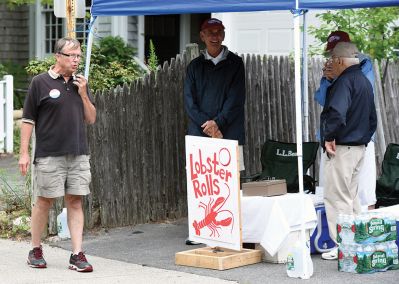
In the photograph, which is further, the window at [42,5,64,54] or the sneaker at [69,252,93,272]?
the window at [42,5,64,54]

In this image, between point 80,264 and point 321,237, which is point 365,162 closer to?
point 321,237

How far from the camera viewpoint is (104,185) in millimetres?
9836

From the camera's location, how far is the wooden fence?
9844 millimetres

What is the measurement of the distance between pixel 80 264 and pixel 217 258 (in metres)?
1.12

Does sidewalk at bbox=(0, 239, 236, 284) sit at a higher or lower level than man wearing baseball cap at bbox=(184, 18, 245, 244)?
lower

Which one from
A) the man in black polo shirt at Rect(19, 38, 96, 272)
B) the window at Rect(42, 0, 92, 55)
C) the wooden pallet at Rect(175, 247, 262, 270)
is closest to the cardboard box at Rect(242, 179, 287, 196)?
the wooden pallet at Rect(175, 247, 262, 270)

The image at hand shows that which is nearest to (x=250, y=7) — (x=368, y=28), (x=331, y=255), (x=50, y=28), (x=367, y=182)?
(x=367, y=182)

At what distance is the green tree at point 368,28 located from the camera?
45.9ft

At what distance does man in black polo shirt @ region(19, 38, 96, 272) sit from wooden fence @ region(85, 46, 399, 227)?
5.38ft

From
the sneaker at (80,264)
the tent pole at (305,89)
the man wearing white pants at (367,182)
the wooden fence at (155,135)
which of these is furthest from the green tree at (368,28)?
the sneaker at (80,264)

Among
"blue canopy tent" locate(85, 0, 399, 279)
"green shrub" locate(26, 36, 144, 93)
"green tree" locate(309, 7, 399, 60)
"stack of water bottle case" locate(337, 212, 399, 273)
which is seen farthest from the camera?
"green tree" locate(309, 7, 399, 60)

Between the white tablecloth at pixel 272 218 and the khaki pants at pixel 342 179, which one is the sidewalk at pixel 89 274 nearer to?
the white tablecloth at pixel 272 218

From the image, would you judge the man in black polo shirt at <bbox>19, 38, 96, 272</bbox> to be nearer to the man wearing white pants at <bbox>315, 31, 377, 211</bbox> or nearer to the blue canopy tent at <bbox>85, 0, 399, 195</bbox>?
the blue canopy tent at <bbox>85, 0, 399, 195</bbox>

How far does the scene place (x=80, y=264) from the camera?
800 centimetres
